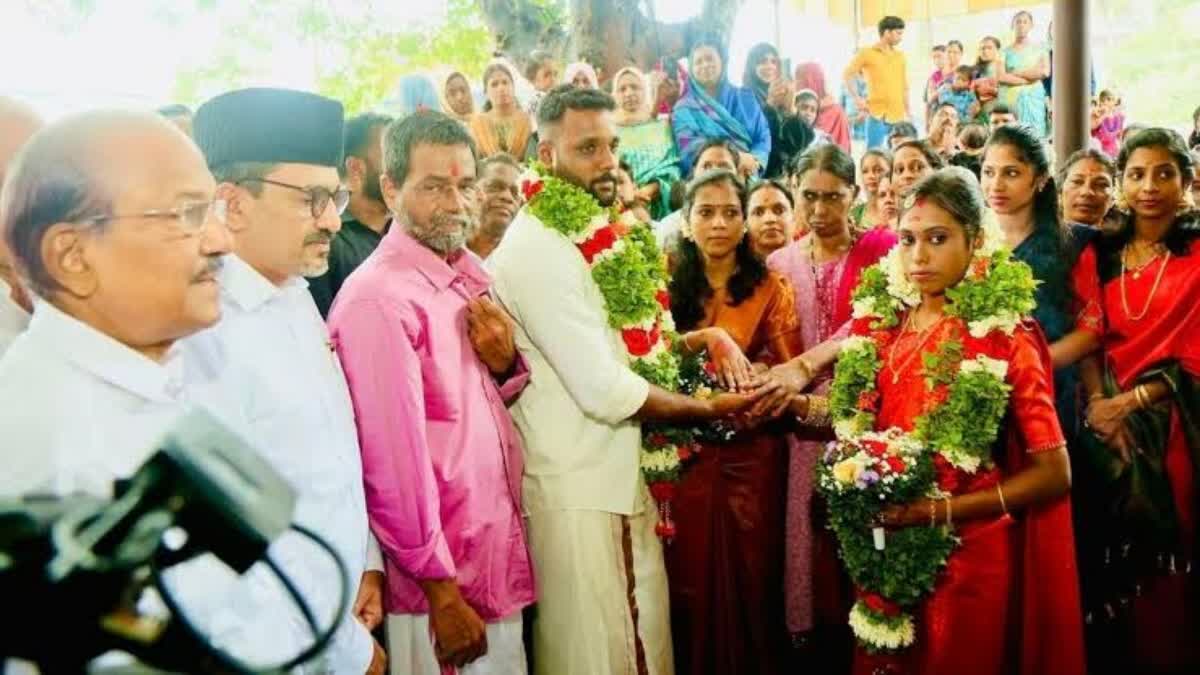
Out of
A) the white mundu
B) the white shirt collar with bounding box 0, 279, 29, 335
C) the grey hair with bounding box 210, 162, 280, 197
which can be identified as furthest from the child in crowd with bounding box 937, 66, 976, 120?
the white shirt collar with bounding box 0, 279, 29, 335

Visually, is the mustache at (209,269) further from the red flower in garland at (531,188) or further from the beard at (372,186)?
the beard at (372,186)

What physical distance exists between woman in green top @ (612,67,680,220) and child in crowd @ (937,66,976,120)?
5.03 metres

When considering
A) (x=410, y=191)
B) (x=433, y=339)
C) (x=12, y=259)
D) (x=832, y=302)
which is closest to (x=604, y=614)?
(x=433, y=339)

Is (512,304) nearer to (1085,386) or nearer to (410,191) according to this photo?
(410,191)

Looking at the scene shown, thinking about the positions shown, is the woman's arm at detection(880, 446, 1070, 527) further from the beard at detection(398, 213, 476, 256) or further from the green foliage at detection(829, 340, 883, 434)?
the beard at detection(398, 213, 476, 256)

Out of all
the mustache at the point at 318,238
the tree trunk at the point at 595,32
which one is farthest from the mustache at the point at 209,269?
the tree trunk at the point at 595,32

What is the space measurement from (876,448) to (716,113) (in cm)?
506

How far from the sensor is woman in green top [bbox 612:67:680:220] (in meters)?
6.88

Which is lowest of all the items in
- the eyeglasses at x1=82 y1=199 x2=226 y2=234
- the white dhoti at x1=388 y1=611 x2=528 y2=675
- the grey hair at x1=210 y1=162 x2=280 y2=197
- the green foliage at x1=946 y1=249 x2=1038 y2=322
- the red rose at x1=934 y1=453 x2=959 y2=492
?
the white dhoti at x1=388 y1=611 x2=528 y2=675

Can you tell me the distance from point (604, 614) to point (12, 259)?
2290 mm

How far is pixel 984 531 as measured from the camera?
10.1 ft

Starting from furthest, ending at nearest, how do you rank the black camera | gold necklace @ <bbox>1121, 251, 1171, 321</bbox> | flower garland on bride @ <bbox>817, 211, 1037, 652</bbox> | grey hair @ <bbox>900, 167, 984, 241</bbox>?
gold necklace @ <bbox>1121, 251, 1171, 321</bbox> < grey hair @ <bbox>900, 167, 984, 241</bbox> < flower garland on bride @ <bbox>817, 211, 1037, 652</bbox> < the black camera

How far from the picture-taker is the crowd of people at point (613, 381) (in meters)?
1.36

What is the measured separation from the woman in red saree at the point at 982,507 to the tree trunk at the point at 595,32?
6965 mm
